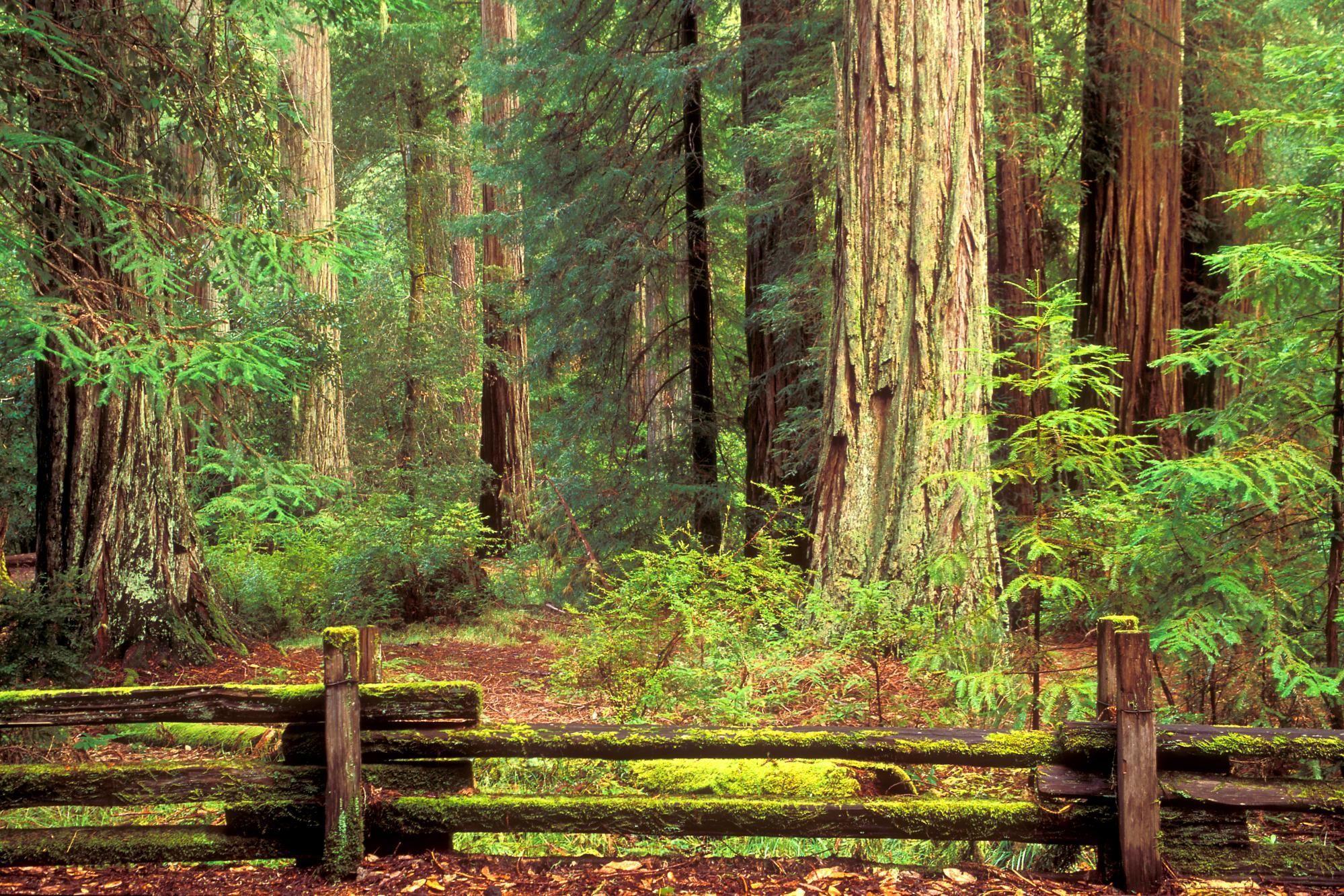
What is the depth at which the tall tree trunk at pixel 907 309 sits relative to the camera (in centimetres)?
801

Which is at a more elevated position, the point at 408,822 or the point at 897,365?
the point at 897,365

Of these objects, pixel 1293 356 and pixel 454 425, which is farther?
pixel 454 425

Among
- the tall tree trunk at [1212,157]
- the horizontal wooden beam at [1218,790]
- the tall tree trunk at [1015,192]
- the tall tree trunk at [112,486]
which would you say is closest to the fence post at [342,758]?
the horizontal wooden beam at [1218,790]

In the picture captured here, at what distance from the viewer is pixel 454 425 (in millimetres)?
18875

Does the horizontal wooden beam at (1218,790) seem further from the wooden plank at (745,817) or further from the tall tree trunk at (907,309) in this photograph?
the tall tree trunk at (907,309)

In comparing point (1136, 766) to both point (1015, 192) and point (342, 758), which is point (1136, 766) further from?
point (1015, 192)

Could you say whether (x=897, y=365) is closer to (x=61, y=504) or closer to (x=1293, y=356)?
(x=1293, y=356)

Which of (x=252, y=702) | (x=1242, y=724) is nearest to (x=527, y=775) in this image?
(x=252, y=702)

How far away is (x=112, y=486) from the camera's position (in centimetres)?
938

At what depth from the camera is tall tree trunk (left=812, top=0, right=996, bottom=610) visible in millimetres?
8008

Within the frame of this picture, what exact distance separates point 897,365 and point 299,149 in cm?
1208

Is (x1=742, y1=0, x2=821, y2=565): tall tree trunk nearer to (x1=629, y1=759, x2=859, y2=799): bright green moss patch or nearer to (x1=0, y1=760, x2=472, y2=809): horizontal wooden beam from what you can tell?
(x1=629, y1=759, x2=859, y2=799): bright green moss patch

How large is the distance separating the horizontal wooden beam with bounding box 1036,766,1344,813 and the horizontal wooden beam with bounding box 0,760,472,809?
10.5 feet

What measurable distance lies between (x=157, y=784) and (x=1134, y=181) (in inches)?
429
